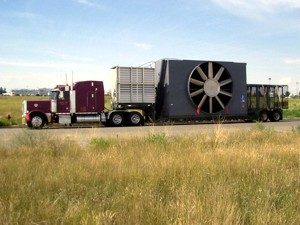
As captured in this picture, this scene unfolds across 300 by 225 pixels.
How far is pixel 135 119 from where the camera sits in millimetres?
29922

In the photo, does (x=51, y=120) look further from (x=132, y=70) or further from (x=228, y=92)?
(x=228, y=92)

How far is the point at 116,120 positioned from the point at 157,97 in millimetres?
3698

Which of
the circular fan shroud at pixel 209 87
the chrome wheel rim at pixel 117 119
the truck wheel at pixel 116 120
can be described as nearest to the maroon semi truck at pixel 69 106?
the truck wheel at pixel 116 120

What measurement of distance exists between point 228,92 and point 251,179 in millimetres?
25502

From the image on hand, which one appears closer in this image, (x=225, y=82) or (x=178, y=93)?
(x=178, y=93)

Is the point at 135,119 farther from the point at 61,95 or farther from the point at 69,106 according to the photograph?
the point at 61,95

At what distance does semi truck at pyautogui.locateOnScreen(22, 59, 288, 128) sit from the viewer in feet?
94.7

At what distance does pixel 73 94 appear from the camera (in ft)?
95.7

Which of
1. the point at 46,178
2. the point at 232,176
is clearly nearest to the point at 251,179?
the point at 232,176

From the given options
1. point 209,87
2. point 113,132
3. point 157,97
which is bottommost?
point 113,132

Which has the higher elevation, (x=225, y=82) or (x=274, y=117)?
(x=225, y=82)

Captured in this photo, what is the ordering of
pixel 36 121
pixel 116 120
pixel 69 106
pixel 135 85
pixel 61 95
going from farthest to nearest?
pixel 135 85
pixel 116 120
pixel 61 95
pixel 69 106
pixel 36 121

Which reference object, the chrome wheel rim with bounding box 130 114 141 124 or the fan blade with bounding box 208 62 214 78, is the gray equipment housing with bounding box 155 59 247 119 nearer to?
the fan blade with bounding box 208 62 214 78

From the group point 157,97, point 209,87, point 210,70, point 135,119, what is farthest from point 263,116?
point 135,119
